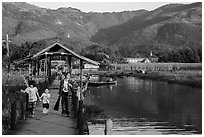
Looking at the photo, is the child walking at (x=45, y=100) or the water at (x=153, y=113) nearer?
the child walking at (x=45, y=100)

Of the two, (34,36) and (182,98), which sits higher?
(34,36)

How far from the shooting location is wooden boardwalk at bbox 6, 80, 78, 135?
11.2m

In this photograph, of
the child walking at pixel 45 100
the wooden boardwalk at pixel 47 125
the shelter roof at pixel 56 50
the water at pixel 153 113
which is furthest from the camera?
the water at pixel 153 113

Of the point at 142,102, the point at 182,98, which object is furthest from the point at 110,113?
the point at 182,98

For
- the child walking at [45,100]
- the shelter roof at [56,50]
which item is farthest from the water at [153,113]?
the child walking at [45,100]

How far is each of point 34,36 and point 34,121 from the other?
17257cm

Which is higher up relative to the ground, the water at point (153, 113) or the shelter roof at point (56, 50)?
the shelter roof at point (56, 50)

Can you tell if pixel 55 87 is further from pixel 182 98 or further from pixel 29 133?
pixel 182 98

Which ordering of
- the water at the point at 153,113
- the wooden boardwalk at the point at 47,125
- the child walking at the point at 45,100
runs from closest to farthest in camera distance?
1. the wooden boardwalk at the point at 47,125
2. the child walking at the point at 45,100
3. the water at the point at 153,113

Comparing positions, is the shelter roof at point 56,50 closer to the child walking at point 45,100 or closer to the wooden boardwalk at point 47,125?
the wooden boardwalk at point 47,125

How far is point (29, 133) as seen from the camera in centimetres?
1101

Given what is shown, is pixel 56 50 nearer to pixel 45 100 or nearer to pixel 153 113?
pixel 153 113

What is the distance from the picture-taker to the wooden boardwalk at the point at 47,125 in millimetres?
11188

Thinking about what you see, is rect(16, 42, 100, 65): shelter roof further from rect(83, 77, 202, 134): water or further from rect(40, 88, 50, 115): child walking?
rect(40, 88, 50, 115): child walking
